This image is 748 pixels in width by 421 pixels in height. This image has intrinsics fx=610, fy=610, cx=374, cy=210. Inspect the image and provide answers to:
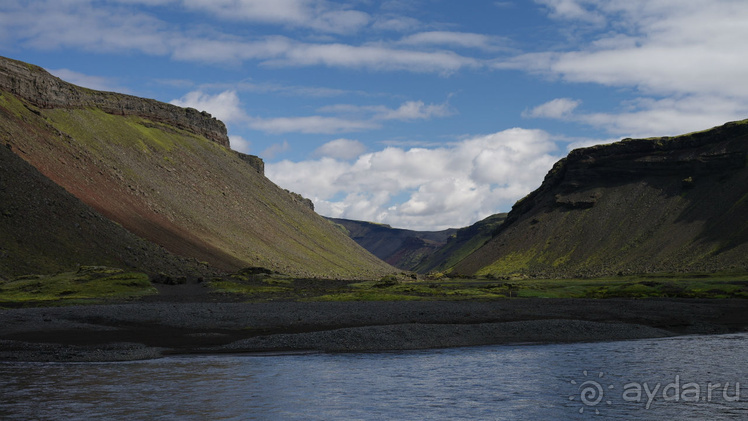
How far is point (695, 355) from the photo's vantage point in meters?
36.8

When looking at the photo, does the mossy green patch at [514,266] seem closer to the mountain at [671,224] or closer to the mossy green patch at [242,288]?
the mountain at [671,224]

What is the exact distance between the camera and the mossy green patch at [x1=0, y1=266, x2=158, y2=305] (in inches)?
2783

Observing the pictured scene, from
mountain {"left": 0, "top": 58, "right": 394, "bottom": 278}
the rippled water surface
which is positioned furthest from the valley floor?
mountain {"left": 0, "top": 58, "right": 394, "bottom": 278}

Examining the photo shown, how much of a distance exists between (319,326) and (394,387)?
21.6 meters

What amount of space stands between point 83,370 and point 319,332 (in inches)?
669

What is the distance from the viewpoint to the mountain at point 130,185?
124250 mm

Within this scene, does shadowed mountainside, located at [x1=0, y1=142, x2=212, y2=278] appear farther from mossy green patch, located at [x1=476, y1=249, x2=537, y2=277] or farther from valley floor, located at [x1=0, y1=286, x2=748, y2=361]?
mossy green patch, located at [x1=476, y1=249, x2=537, y2=277]

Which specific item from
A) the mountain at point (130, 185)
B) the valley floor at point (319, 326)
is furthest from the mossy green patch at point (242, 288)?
the valley floor at point (319, 326)

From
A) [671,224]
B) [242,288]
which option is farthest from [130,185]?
[671,224]

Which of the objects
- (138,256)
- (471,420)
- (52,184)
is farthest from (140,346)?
(52,184)

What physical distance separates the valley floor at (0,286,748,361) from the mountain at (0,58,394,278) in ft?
153

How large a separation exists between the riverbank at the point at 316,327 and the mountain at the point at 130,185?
45.8m

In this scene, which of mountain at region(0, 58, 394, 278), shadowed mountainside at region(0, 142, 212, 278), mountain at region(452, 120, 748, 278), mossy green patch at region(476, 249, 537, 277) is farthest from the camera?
mossy green patch at region(476, 249, 537, 277)

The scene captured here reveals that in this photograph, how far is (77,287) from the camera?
77.6 metres
